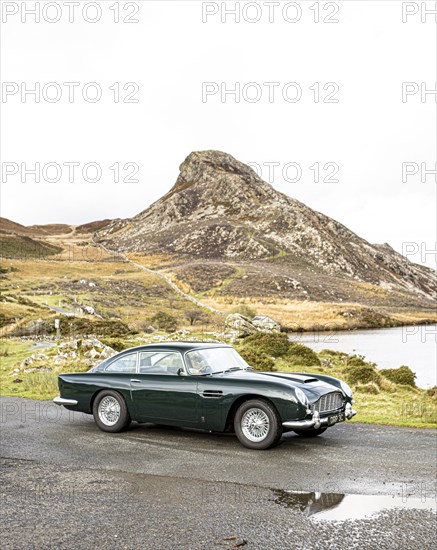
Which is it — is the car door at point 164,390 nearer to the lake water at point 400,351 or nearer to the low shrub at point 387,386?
the low shrub at point 387,386

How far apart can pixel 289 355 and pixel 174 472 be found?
1876 centimetres

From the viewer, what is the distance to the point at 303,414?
8.46 metres

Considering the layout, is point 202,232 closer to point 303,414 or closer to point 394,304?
point 394,304

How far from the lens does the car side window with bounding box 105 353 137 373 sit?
33.3ft

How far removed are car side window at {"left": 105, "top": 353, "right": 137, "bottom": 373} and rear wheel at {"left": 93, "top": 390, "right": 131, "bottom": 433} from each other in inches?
16.6

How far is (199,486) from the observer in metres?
6.95

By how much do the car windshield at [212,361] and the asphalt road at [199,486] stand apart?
120 cm

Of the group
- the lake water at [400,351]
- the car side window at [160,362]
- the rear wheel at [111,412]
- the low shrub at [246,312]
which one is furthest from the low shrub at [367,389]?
the low shrub at [246,312]

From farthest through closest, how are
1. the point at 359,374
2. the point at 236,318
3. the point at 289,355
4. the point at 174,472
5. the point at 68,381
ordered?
the point at 236,318 → the point at 289,355 → the point at 359,374 → the point at 68,381 → the point at 174,472

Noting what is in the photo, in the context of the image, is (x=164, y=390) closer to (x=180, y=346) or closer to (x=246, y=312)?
(x=180, y=346)

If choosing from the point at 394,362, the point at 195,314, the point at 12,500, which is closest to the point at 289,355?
the point at 394,362

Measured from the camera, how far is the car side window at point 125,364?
10164 mm

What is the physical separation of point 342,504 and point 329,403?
2.93 m

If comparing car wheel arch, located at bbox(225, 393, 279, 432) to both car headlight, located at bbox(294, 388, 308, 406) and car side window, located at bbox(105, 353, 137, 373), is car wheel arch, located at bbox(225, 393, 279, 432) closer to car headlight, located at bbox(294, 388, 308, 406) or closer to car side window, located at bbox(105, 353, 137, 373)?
car headlight, located at bbox(294, 388, 308, 406)
